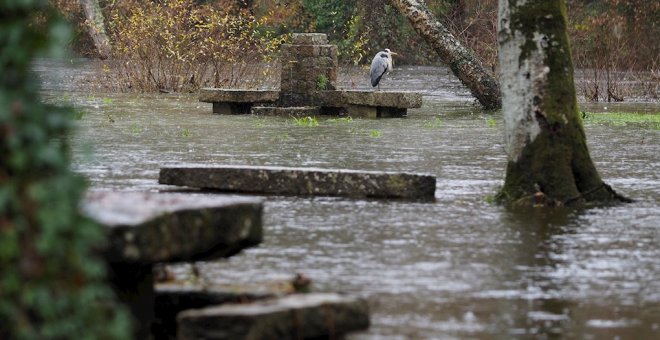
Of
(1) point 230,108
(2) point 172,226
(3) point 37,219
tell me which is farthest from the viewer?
(1) point 230,108

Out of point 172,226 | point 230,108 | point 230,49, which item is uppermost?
point 230,49

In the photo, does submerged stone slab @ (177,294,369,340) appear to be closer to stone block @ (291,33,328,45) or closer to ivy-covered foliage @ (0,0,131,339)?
ivy-covered foliage @ (0,0,131,339)

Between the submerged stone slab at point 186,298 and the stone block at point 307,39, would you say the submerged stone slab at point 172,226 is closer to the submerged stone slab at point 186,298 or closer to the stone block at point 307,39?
the submerged stone slab at point 186,298

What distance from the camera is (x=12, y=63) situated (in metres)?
3.39

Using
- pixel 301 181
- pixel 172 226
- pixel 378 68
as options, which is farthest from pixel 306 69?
pixel 172 226

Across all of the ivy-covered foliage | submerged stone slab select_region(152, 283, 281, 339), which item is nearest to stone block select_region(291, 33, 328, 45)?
submerged stone slab select_region(152, 283, 281, 339)

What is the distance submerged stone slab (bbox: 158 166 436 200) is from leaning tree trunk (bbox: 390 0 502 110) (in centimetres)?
1517

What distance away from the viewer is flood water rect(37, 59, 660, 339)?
6.25 meters

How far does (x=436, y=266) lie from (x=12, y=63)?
14.9ft

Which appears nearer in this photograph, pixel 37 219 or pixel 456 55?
pixel 37 219

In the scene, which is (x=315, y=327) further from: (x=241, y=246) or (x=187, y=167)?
(x=187, y=167)

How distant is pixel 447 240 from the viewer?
8.72 metres

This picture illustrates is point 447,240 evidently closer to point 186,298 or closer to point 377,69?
point 186,298

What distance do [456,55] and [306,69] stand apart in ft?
11.3
